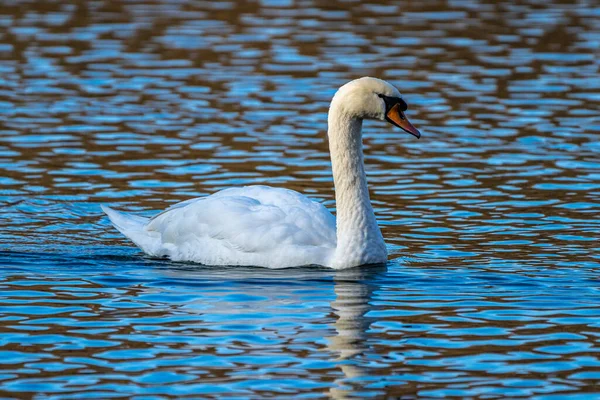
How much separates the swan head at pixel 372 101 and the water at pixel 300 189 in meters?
1.29

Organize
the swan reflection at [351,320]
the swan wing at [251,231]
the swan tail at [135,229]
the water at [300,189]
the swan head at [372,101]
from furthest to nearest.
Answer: the swan tail at [135,229]
the swan wing at [251,231]
the swan head at [372,101]
the water at [300,189]
the swan reflection at [351,320]

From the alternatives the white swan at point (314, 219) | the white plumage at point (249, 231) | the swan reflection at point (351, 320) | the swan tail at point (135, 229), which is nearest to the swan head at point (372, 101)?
the white swan at point (314, 219)

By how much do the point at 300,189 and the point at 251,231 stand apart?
3506 millimetres

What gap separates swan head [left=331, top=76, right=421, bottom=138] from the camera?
427 inches

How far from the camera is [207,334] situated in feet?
29.7

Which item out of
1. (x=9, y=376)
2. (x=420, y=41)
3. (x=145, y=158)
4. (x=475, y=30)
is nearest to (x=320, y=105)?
(x=145, y=158)

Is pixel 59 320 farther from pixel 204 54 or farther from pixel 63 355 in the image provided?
pixel 204 54

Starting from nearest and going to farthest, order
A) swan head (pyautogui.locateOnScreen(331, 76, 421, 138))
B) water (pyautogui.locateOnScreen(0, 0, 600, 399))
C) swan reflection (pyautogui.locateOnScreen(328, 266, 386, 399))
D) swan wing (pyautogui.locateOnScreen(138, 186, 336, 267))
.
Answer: swan reflection (pyautogui.locateOnScreen(328, 266, 386, 399)), water (pyautogui.locateOnScreen(0, 0, 600, 399)), swan head (pyautogui.locateOnScreen(331, 76, 421, 138)), swan wing (pyautogui.locateOnScreen(138, 186, 336, 267))

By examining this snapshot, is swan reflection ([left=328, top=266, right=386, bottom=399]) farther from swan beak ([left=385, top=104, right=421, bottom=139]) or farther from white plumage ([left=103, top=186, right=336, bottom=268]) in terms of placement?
swan beak ([left=385, top=104, right=421, bottom=139])

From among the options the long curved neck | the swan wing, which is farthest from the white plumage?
the long curved neck

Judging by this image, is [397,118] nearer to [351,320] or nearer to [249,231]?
[249,231]

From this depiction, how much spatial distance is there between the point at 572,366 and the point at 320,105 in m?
10.8

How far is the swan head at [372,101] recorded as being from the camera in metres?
10.9

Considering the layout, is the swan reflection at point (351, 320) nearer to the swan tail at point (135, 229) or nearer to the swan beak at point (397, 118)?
the swan beak at point (397, 118)
